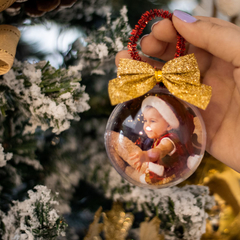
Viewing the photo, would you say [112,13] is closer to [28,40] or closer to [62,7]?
[62,7]

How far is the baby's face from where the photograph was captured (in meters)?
0.43

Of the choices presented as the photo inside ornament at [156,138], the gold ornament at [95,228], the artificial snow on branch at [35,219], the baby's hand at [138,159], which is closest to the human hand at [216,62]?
the photo inside ornament at [156,138]

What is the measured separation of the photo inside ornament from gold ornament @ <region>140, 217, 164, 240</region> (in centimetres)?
23

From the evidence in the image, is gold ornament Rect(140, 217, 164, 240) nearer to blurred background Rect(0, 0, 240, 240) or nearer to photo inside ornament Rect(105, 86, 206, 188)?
blurred background Rect(0, 0, 240, 240)

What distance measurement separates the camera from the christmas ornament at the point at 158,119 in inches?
17.0

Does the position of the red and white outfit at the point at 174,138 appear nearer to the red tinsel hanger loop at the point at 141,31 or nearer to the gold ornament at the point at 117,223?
the red tinsel hanger loop at the point at 141,31

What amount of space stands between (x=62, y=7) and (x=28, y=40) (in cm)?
14

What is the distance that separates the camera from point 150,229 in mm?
650

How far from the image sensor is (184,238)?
637mm

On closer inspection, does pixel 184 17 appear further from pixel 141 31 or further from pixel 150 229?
pixel 150 229

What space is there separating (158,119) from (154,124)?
1 cm

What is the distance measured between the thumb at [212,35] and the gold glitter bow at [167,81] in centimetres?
5

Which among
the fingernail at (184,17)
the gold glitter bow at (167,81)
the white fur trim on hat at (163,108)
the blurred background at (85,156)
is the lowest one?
the blurred background at (85,156)

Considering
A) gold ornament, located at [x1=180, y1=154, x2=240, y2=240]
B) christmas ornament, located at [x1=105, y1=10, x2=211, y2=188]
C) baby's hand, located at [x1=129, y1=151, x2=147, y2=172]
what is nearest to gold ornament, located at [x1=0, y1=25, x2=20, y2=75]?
christmas ornament, located at [x1=105, y1=10, x2=211, y2=188]
